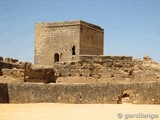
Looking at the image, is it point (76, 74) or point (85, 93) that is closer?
point (85, 93)

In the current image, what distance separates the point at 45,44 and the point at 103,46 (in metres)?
4.95

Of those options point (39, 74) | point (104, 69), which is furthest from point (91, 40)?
point (104, 69)

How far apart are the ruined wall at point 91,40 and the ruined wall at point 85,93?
33.2 ft

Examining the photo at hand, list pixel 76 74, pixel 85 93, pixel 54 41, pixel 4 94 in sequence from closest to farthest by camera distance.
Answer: pixel 85 93
pixel 4 94
pixel 76 74
pixel 54 41

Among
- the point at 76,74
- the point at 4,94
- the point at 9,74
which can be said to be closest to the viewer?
the point at 4,94

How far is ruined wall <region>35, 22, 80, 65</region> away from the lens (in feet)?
84.8

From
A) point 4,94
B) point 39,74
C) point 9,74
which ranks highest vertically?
point 9,74

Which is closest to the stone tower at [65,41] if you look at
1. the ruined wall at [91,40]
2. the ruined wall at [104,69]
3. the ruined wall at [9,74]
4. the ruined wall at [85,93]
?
the ruined wall at [91,40]

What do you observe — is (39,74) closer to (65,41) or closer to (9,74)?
(9,74)

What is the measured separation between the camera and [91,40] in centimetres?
2698

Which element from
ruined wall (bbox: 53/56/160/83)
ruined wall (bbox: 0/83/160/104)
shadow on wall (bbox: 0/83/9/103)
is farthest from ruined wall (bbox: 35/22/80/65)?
shadow on wall (bbox: 0/83/9/103)

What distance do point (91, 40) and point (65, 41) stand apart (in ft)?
7.20

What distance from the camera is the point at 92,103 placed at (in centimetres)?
1519
